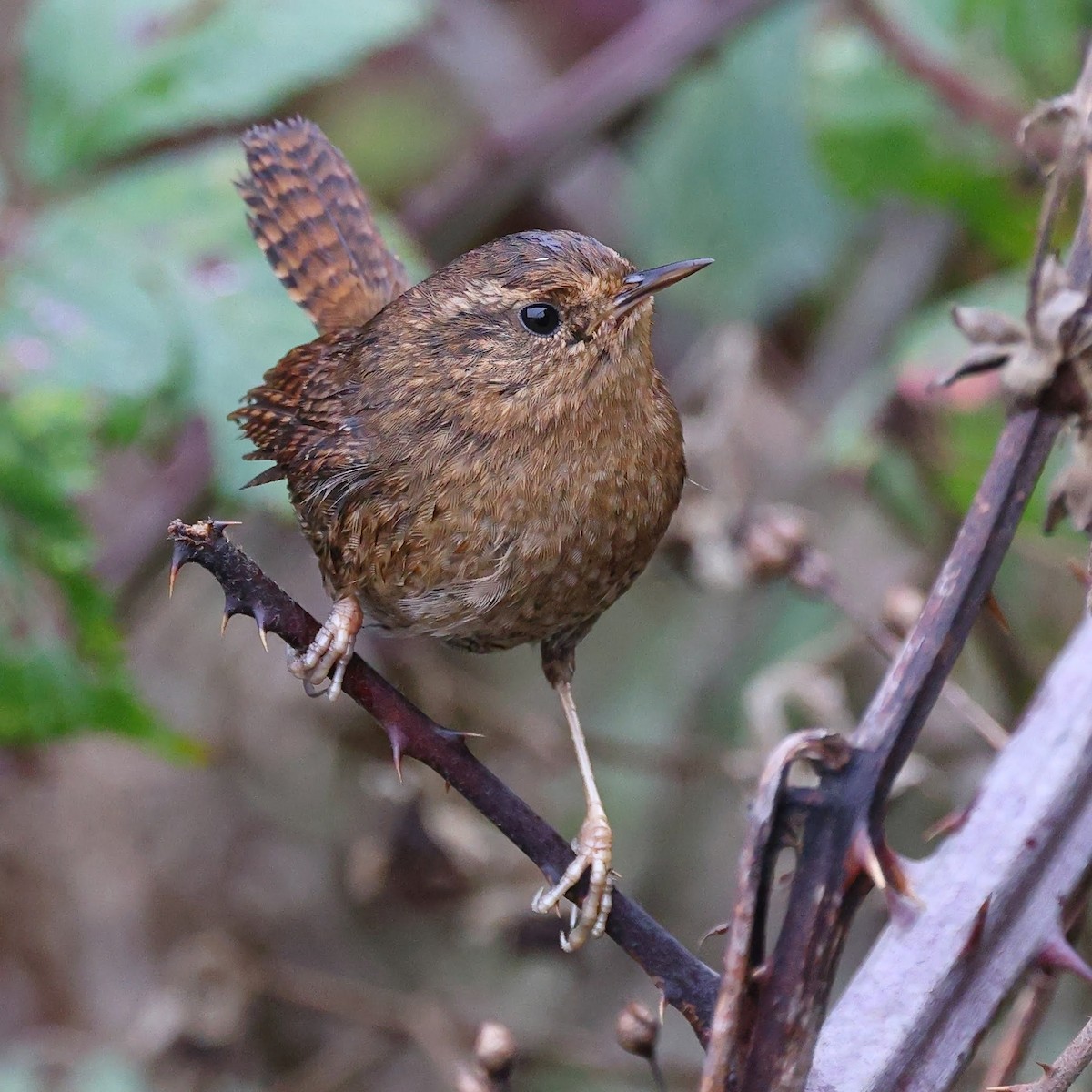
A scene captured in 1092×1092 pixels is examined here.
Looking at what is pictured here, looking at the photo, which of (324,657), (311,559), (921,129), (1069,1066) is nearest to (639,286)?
(324,657)

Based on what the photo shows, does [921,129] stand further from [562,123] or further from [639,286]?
[639,286]

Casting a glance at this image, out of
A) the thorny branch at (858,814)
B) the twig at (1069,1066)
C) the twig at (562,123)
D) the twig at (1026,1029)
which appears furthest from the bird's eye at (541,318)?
the twig at (562,123)

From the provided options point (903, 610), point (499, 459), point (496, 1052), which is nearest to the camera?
point (496, 1052)

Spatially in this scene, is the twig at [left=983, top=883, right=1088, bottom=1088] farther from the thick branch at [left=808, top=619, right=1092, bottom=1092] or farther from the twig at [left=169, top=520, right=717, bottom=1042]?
the twig at [left=169, top=520, right=717, bottom=1042]

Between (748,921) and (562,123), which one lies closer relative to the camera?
(748,921)

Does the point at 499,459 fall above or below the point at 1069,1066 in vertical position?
above
